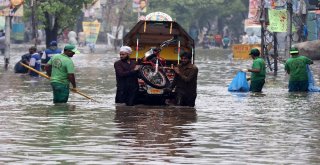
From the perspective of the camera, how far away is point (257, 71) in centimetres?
2928

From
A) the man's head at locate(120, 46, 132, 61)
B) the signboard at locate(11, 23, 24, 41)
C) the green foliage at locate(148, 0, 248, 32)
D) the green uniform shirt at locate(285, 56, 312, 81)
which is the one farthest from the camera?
the green foliage at locate(148, 0, 248, 32)

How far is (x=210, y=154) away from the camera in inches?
594

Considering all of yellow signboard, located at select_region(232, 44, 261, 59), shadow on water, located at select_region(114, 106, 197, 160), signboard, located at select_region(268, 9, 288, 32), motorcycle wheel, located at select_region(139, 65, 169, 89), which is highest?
signboard, located at select_region(268, 9, 288, 32)

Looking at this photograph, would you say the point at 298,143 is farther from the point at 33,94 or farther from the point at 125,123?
the point at 33,94

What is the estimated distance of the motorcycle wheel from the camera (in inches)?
953

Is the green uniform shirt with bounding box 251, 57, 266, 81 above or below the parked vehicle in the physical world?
below

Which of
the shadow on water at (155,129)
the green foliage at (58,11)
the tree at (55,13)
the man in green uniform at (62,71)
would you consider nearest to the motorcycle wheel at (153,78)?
the shadow on water at (155,129)

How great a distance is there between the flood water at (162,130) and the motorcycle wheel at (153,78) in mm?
531

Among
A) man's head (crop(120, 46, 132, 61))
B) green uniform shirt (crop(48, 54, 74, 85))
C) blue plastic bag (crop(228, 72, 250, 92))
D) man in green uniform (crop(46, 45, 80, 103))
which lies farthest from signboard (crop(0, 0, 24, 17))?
man's head (crop(120, 46, 132, 61))

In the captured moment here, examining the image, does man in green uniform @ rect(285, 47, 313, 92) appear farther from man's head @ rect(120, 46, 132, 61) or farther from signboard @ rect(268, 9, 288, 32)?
signboard @ rect(268, 9, 288, 32)

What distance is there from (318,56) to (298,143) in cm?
3772

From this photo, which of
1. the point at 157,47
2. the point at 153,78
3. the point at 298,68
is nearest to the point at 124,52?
the point at 153,78

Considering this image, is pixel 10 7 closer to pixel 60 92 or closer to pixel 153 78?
pixel 60 92

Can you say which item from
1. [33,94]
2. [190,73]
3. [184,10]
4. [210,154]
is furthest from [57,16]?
[184,10]
